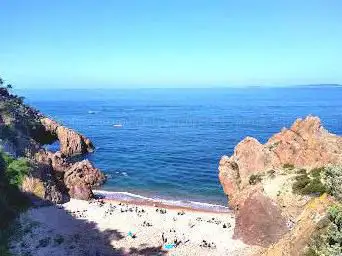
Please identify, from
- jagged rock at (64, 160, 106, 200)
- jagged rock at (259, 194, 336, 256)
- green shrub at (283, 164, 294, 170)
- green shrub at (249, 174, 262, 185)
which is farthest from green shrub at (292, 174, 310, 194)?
jagged rock at (64, 160, 106, 200)

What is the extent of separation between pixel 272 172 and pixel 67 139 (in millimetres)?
54279

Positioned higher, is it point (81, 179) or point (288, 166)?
point (288, 166)

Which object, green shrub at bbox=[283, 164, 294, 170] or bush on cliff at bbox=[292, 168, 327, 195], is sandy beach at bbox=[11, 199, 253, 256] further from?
green shrub at bbox=[283, 164, 294, 170]

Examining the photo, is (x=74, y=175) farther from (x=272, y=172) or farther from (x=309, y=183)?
(x=309, y=183)

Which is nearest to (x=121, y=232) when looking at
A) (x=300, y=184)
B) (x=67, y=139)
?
(x=300, y=184)

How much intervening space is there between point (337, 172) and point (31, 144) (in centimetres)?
5019

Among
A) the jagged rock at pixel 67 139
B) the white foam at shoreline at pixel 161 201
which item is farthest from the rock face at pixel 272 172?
the jagged rock at pixel 67 139

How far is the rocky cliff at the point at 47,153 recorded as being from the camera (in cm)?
4897

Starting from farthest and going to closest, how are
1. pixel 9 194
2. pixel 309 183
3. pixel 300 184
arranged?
pixel 9 194 → pixel 300 184 → pixel 309 183

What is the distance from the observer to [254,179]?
42.5 m

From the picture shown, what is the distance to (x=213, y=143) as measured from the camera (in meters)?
96.1

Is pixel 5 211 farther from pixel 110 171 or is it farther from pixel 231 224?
pixel 110 171

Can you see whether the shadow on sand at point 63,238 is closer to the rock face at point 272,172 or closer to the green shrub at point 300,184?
the rock face at point 272,172

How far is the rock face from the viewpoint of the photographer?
3459 cm
